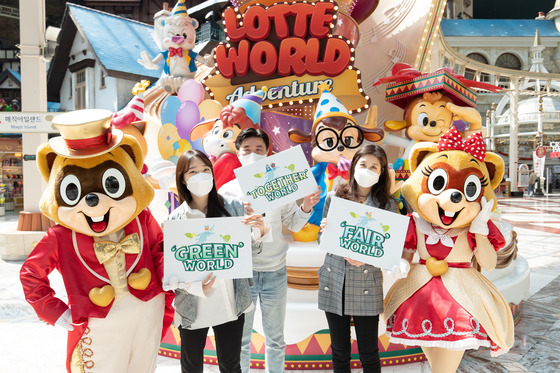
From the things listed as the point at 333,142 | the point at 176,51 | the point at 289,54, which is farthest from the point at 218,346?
the point at 176,51

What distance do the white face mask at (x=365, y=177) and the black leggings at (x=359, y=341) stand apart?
2.37 feet

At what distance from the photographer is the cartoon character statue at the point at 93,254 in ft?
6.54

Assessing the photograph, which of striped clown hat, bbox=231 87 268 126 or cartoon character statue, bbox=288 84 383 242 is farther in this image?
striped clown hat, bbox=231 87 268 126

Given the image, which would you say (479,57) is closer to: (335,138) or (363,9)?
(363,9)

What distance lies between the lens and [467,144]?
8.11 ft

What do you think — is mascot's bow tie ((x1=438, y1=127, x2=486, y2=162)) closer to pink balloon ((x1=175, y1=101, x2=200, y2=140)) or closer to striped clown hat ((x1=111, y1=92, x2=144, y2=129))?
pink balloon ((x1=175, y1=101, x2=200, y2=140))

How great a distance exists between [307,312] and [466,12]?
40282mm

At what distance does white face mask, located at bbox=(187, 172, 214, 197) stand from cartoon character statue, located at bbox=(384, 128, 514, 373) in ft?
3.88

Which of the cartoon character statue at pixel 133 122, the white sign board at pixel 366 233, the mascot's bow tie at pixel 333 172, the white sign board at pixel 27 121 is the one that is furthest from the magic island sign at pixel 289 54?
the white sign board at pixel 27 121

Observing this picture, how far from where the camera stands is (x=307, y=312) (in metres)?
3.24

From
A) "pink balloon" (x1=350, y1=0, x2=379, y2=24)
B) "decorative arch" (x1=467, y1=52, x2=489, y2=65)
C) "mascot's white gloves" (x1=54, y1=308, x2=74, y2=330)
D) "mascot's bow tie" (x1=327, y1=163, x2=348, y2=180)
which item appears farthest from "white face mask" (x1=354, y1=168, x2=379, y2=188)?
"decorative arch" (x1=467, y1=52, x2=489, y2=65)

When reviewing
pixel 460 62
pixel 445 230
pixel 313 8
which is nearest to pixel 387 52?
pixel 313 8

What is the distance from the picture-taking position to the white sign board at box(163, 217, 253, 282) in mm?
2047

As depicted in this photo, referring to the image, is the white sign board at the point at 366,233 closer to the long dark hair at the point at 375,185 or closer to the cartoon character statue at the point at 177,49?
the long dark hair at the point at 375,185
